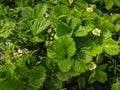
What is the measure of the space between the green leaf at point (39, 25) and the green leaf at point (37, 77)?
0.39m

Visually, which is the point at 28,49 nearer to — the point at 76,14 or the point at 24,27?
the point at 24,27

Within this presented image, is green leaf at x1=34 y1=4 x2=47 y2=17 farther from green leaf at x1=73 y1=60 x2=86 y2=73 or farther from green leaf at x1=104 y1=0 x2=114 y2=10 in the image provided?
green leaf at x1=104 y1=0 x2=114 y2=10

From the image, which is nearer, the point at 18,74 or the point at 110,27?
the point at 18,74

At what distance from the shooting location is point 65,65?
2.57m

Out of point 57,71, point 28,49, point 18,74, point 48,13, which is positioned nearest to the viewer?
point 18,74

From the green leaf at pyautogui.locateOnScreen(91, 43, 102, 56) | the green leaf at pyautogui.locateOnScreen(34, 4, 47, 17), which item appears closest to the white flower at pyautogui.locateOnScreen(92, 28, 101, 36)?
the green leaf at pyautogui.locateOnScreen(91, 43, 102, 56)

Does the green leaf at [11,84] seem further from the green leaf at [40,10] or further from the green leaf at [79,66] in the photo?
the green leaf at [40,10]

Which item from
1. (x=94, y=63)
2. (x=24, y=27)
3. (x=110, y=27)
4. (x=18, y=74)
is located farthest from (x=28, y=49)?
(x=110, y=27)

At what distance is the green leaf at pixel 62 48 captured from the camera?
8.55 feet

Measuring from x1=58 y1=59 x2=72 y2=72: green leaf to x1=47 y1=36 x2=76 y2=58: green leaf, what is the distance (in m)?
0.05

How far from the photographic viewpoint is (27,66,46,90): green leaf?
2461mm

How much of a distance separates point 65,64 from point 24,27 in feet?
1.78

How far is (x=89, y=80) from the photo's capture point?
2.79 meters

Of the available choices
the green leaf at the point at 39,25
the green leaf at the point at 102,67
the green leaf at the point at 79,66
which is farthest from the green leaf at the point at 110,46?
the green leaf at the point at 39,25
